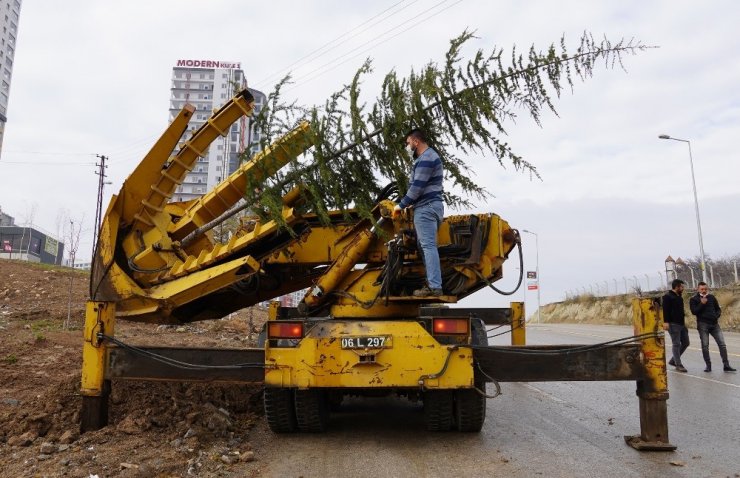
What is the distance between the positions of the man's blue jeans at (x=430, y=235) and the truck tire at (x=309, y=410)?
4.85 feet

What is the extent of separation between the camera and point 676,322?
11.0m

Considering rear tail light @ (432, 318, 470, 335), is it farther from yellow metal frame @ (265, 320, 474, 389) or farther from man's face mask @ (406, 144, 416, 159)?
man's face mask @ (406, 144, 416, 159)

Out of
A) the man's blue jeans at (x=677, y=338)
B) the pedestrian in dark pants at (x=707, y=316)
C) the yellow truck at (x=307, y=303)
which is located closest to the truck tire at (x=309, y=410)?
the yellow truck at (x=307, y=303)

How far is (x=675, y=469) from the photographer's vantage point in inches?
167

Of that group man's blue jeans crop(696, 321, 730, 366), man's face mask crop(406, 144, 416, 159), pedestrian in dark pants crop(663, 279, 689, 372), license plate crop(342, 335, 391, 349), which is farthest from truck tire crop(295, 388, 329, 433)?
man's blue jeans crop(696, 321, 730, 366)

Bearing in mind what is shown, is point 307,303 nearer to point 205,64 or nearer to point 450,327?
point 450,327

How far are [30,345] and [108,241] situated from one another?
15.4 feet

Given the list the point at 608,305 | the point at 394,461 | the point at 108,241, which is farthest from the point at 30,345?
the point at 608,305

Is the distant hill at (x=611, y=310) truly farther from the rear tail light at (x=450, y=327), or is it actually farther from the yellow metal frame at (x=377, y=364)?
the yellow metal frame at (x=377, y=364)

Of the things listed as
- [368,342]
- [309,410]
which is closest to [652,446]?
[368,342]

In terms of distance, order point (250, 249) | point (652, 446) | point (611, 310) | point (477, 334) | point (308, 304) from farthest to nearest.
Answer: point (611, 310)
point (250, 249)
point (308, 304)
point (477, 334)
point (652, 446)

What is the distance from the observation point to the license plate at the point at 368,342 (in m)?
4.74

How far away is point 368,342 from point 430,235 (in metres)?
1.14

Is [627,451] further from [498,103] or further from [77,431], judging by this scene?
[77,431]
